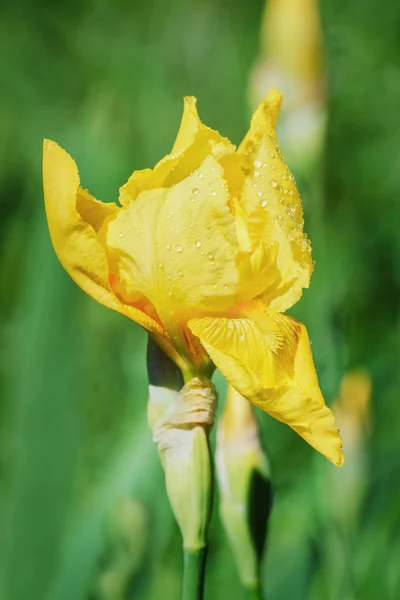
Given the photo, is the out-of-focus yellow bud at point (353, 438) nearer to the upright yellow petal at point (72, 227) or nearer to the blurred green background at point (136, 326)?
the blurred green background at point (136, 326)

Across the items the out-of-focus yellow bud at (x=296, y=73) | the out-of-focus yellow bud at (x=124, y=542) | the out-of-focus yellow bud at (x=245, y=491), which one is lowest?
the out-of-focus yellow bud at (x=124, y=542)

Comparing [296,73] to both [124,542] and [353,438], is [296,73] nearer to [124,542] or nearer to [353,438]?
[353,438]

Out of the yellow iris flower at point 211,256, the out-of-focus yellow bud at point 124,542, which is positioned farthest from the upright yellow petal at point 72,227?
the out-of-focus yellow bud at point 124,542

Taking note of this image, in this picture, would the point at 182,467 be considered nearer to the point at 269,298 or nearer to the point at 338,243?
the point at 269,298

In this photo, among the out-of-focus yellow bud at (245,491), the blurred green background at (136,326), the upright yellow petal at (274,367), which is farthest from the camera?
the blurred green background at (136,326)

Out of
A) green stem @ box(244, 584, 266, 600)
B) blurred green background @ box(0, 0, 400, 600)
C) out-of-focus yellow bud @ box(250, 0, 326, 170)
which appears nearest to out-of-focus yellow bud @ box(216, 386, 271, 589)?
green stem @ box(244, 584, 266, 600)

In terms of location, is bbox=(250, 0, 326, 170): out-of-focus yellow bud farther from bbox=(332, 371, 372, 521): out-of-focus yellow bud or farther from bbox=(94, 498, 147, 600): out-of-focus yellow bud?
bbox=(94, 498, 147, 600): out-of-focus yellow bud

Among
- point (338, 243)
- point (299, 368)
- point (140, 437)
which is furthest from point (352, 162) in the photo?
point (299, 368)
